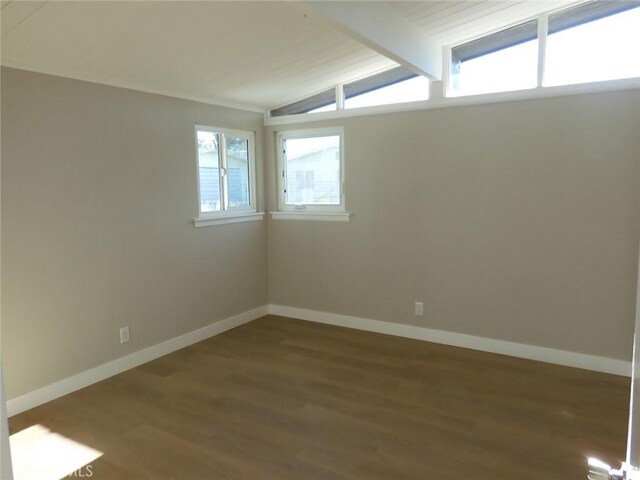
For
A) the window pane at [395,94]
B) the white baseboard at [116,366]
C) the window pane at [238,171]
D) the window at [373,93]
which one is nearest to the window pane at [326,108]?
the window at [373,93]

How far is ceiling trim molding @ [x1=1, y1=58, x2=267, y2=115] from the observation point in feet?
9.37

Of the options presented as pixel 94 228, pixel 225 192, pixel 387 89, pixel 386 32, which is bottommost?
pixel 94 228

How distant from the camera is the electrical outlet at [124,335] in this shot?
140 inches

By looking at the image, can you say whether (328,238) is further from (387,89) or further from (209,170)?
(387,89)

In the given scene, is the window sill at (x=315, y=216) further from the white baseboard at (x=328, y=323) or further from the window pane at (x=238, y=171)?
the white baseboard at (x=328, y=323)

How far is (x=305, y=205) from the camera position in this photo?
4824 millimetres

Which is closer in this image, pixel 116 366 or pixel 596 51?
pixel 596 51

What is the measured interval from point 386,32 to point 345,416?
2449 millimetres

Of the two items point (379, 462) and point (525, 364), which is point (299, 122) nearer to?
point (525, 364)

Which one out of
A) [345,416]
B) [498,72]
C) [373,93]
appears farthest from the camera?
[373,93]

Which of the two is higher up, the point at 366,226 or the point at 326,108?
the point at 326,108

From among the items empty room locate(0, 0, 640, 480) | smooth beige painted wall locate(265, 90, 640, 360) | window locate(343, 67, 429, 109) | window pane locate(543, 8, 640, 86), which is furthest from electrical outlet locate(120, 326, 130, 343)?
window pane locate(543, 8, 640, 86)

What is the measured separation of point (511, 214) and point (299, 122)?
2.25m

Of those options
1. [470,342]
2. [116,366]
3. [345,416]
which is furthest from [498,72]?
[116,366]
